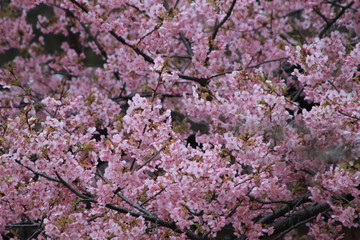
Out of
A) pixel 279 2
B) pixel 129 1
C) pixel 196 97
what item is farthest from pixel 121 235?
pixel 279 2

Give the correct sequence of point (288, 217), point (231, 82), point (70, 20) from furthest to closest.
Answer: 1. point (70, 20)
2. point (231, 82)
3. point (288, 217)

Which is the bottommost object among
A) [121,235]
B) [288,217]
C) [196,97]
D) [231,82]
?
[121,235]

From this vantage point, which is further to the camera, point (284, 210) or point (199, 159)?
point (284, 210)

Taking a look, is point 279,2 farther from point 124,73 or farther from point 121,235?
point 121,235

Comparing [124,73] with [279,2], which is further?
[279,2]

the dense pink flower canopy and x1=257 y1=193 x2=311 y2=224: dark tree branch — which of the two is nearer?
the dense pink flower canopy

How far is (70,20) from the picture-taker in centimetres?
862

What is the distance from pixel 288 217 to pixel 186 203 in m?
1.43

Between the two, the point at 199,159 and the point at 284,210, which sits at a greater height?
the point at 284,210

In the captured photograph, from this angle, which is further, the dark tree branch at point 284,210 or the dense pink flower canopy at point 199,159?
the dark tree branch at point 284,210

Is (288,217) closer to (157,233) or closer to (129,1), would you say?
(157,233)

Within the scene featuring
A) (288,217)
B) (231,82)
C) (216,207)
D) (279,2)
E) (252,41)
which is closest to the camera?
(216,207)

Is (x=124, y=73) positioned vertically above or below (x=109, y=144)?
above

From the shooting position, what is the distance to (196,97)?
4.23 metres
